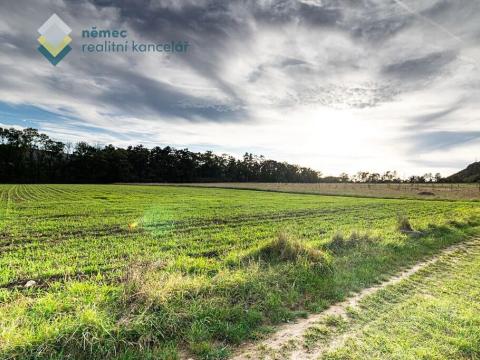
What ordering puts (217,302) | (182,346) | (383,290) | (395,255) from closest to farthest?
(182,346), (217,302), (383,290), (395,255)

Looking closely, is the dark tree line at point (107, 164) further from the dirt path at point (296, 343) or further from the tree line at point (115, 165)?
the dirt path at point (296, 343)

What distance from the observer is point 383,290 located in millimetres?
6934

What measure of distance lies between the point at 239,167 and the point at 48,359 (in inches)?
5358

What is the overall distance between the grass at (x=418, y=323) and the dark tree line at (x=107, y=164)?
372ft

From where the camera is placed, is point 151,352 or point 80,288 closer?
point 151,352

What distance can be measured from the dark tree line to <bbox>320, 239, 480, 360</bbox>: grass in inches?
4461

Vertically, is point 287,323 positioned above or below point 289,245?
below

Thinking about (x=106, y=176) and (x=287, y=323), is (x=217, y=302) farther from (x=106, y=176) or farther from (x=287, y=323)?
(x=106, y=176)

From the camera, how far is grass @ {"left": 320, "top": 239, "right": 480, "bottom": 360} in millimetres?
4391

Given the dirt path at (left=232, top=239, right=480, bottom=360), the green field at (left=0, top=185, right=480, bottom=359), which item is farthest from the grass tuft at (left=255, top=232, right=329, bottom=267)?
the dirt path at (left=232, top=239, right=480, bottom=360)

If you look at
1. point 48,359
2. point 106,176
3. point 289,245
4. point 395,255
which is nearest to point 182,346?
point 48,359

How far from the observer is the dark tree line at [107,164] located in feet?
316

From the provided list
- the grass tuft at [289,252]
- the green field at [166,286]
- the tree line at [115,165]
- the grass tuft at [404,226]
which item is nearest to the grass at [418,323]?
the green field at [166,286]

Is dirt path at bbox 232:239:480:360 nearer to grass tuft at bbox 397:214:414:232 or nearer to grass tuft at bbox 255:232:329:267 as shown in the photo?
grass tuft at bbox 255:232:329:267
